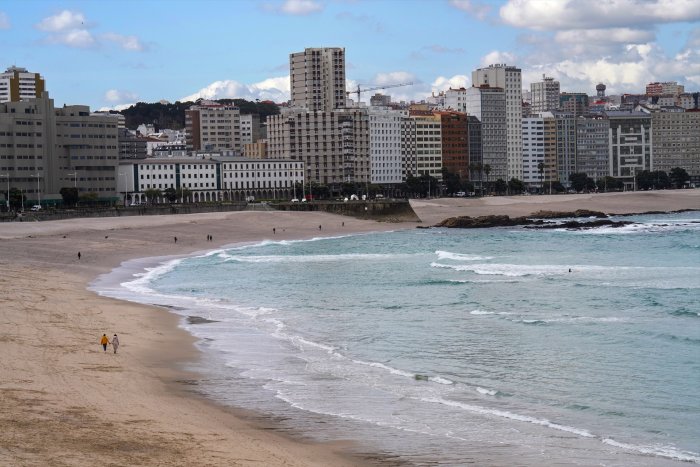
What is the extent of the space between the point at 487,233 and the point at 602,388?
2947 inches

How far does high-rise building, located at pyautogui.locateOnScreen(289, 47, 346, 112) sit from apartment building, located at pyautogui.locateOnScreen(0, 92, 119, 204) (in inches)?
2597

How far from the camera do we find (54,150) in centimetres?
12562

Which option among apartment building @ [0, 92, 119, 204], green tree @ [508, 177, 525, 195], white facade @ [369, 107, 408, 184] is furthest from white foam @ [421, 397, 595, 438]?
green tree @ [508, 177, 525, 195]

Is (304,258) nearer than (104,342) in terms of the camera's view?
No

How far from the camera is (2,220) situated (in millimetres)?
94438

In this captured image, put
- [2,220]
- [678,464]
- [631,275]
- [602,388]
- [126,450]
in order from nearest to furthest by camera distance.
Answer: [126,450] → [678,464] → [602,388] → [631,275] → [2,220]

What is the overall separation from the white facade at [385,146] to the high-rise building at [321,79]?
8.15m

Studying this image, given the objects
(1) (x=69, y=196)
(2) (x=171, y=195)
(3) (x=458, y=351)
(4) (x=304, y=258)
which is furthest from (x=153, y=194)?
(3) (x=458, y=351)

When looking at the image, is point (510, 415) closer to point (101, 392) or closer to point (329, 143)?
point (101, 392)

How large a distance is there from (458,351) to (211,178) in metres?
127

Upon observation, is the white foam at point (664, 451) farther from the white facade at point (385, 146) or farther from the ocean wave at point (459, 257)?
the white facade at point (385, 146)

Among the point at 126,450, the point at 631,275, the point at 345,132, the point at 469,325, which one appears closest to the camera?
the point at 126,450

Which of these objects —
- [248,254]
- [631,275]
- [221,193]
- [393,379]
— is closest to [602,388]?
[393,379]

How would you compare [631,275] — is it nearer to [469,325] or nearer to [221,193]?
[469,325]
